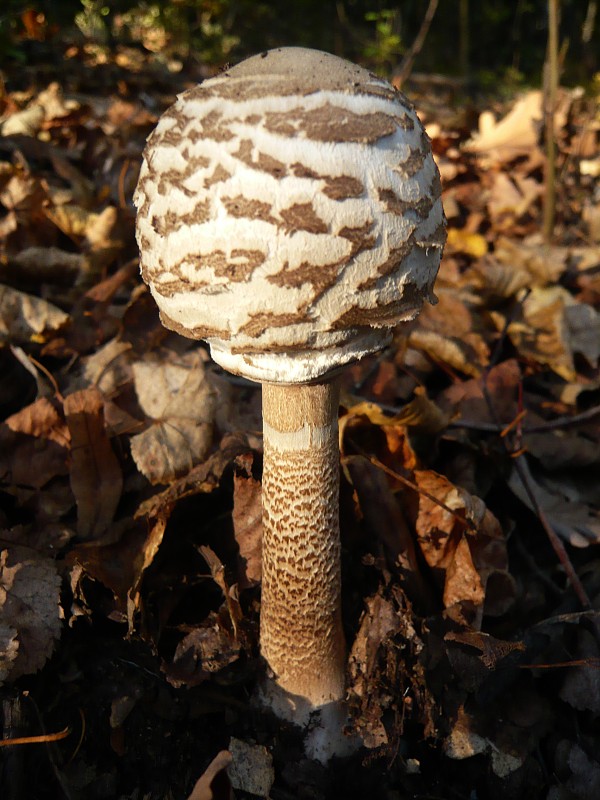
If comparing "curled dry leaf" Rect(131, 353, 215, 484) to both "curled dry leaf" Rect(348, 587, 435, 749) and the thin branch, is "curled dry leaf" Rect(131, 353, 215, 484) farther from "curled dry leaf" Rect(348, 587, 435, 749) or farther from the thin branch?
the thin branch

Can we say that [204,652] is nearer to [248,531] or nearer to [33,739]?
[248,531]

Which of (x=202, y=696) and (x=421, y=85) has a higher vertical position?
(x=421, y=85)

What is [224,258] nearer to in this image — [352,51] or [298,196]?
[298,196]

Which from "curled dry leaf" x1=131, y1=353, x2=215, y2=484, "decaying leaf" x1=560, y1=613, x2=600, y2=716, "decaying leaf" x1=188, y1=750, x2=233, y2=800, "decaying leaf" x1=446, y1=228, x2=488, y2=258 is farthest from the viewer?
"decaying leaf" x1=446, y1=228, x2=488, y2=258

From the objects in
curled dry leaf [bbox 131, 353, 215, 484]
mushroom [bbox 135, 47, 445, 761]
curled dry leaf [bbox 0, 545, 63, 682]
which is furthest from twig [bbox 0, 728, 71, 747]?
mushroom [bbox 135, 47, 445, 761]

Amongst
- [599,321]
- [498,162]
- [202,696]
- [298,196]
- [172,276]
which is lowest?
[202,696]

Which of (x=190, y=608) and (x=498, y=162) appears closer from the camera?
(x=190, y=608)

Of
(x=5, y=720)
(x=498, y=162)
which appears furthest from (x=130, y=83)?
(x=5, y=720)
